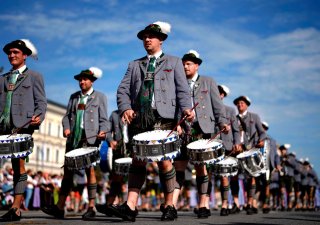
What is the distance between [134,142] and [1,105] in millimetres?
2522

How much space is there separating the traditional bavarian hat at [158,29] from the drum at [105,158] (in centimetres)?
479

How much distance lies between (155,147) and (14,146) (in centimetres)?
222

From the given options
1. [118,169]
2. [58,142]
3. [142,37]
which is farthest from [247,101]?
[58,142]

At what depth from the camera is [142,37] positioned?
782cm

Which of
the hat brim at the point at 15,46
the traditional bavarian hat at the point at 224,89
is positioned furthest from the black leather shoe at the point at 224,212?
the hat brim at the point at 15,46

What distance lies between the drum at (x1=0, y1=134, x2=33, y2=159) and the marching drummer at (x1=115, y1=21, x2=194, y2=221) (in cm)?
156

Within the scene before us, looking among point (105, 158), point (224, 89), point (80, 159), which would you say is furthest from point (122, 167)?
point (224, 89)

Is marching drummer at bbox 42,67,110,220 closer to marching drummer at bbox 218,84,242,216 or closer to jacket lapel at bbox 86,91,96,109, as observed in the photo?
jacket lapel at bbox 86,91,96,109

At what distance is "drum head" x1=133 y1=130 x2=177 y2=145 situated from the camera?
6.88 metres

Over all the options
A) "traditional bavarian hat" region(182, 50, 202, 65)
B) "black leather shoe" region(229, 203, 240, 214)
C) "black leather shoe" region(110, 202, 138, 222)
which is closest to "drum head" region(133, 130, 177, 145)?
"black leather shoe" region(110, 202, 138, 222)

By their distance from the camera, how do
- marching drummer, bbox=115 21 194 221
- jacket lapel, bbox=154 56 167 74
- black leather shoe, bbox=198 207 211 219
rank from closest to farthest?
marching drummer, bbox=115 21 194 221
jacket lapel, bbox=154 56 167 74
black leather shoe, bbox=198 207 211 219

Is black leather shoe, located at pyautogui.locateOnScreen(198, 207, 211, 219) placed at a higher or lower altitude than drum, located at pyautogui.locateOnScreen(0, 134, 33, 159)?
lower

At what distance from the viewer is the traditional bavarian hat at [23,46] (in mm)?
8609

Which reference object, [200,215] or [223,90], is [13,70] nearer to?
[200,215]
